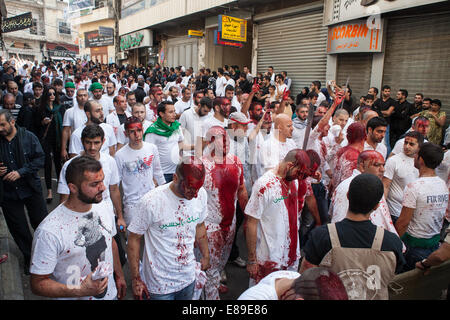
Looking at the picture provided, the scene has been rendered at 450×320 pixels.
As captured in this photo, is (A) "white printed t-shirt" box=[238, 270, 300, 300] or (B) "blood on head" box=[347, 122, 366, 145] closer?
(A) "white printed t-shirt" box=[238, 270, 300, 300]

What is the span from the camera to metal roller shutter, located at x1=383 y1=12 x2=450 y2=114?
9.44m

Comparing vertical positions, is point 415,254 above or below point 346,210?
below

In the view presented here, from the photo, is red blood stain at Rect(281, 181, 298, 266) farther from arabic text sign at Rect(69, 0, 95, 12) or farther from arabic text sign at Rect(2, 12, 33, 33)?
arabic text sign at Rect(69, 0, 95, 12)

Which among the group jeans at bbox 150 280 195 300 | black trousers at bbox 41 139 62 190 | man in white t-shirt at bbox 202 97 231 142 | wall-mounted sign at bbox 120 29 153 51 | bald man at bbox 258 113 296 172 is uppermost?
wall-mounted sign at bbox 120 29 153 51

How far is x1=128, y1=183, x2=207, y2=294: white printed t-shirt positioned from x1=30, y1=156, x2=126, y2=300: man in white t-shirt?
291mm

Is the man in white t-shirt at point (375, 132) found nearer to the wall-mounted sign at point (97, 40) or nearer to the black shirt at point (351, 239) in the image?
the black shirt at point (351, 239)

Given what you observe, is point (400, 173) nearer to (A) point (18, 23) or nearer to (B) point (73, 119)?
(B) point (73, 119)

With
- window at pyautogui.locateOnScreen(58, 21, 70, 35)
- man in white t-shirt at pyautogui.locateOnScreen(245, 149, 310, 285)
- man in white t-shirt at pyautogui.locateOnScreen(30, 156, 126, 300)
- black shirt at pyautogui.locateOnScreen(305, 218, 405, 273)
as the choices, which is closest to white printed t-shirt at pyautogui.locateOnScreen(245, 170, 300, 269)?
man in white t-shirt at pyautogui.locateOnScreen(245, 149, 310, 285)

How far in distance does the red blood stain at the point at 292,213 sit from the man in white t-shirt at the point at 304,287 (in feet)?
4.35

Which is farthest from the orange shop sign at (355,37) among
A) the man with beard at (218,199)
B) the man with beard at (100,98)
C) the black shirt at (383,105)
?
the man with beard at (218,199)

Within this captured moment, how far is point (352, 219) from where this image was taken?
7.70 ft

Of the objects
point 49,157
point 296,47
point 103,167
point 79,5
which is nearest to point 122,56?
point 79,5

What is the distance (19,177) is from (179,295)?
272 centimetres

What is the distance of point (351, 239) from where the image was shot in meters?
2.25
